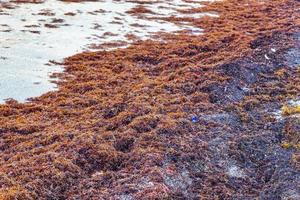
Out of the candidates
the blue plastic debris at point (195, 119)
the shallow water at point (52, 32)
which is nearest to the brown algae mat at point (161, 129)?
the blue plastic debris at point (195, 119)

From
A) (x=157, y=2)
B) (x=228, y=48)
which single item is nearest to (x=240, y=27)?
(x=228, y=48)

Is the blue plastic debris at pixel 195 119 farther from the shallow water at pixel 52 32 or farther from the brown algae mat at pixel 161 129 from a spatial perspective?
the shallow water at pixel 52 32

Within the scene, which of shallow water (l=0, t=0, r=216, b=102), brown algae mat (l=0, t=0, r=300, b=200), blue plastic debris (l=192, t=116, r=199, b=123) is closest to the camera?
brown algae mat (l=0, t=0, r=300, b=200)

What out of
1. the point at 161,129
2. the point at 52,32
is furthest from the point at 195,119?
the point at 52,32

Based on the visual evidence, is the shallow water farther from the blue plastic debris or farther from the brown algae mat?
the blue plastic debris

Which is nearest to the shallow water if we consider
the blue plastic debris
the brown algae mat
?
the brown algae mat

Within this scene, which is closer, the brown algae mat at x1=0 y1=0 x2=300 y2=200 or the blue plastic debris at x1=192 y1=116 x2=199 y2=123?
the brown algae mat at x1=0 y1=0 x2=300 y2=200

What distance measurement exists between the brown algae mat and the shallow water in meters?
0.42

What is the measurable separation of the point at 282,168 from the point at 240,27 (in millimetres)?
6427

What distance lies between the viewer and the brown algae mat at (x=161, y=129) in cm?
416

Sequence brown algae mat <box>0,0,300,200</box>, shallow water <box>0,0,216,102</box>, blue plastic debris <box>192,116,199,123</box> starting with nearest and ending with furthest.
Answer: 1. brown algae mat <box>0,0,300,200</box>
2. blue plastic debris <box>192,116,199,123</box>
3. shallow water <box>0,0,216,102</box>

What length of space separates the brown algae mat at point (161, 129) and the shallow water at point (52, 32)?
42 cm

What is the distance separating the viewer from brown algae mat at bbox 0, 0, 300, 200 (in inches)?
164

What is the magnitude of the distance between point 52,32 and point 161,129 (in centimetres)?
470
